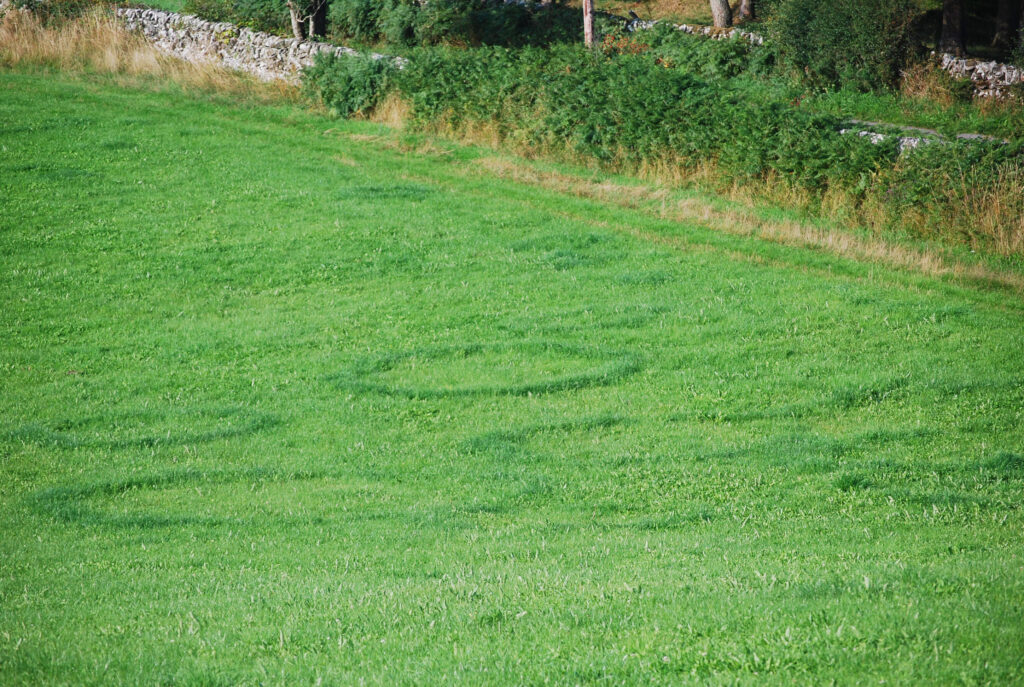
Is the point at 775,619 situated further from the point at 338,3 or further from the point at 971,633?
the point at 338,3

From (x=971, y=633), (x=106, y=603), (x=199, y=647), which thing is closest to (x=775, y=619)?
(x=971, y=633)

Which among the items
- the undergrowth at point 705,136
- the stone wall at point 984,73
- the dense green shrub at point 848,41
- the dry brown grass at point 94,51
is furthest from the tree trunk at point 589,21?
the dry brown grass at point 94,51

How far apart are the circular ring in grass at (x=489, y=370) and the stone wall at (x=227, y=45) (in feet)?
52.5

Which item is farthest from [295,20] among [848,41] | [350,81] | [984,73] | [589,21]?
[984,73]

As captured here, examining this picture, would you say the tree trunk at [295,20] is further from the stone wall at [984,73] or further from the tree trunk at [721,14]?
the stone wall at [984,73]

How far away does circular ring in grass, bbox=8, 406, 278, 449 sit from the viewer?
10609 mm

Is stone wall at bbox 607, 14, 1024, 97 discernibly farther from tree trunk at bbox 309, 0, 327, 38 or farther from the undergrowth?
tree trunk at bbox 309, 0, 327, 38

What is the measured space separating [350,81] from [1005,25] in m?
19.4

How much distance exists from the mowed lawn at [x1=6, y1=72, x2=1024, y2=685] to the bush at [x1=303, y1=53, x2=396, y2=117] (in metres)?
5.78

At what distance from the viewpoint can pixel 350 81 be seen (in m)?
26.0

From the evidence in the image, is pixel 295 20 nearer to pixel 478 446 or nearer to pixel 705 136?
pixel 705 136

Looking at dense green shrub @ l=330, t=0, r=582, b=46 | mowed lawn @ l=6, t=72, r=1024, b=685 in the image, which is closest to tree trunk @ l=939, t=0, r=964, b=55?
dense green shrub @ l=330, t=0, r=582, b=46

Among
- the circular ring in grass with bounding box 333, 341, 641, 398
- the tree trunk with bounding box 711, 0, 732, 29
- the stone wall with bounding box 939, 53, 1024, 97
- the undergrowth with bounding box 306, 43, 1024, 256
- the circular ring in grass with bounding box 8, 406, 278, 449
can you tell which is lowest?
the circular ring in grass with bounding box 8, 406, 278, 449

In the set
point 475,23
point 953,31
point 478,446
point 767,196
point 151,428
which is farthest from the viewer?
point 475,23
